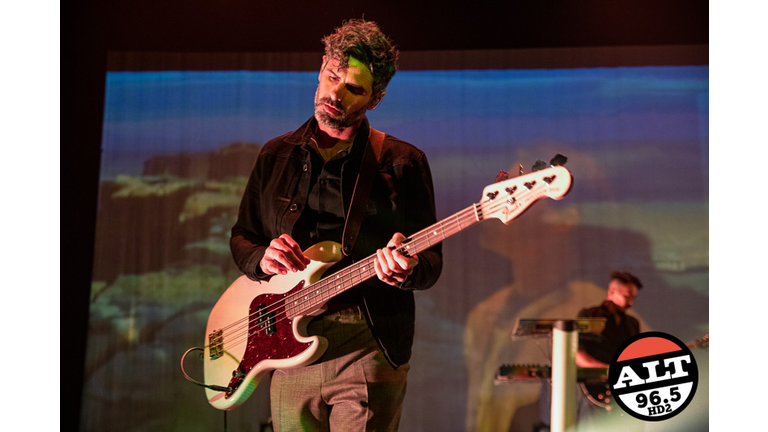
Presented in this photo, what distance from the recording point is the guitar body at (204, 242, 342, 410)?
2508 millimetres

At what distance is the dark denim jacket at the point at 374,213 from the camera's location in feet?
8.22

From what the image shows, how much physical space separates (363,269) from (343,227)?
242 mm

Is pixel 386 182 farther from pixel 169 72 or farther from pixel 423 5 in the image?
pixel 169 72

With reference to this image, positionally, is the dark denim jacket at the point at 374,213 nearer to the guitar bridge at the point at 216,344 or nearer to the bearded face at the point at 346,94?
the bearded face at the point at 346,94

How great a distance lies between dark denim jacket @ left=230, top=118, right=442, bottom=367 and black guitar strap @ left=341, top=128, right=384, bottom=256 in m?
0.02

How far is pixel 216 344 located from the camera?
2.74 meters

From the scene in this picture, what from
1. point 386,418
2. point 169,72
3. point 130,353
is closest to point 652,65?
point 386,418

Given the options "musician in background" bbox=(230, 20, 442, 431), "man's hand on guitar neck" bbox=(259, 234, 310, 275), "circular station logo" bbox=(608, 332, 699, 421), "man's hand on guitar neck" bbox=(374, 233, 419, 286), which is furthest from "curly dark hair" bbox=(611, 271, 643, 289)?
"man's hand on guitar neck" bbox=(259, 234, 310, 275)

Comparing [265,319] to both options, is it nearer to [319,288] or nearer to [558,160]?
[319,288]

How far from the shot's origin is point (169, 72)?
11.4ft

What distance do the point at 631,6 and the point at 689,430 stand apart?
2175mm

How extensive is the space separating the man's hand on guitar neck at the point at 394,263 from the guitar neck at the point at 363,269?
0.02m

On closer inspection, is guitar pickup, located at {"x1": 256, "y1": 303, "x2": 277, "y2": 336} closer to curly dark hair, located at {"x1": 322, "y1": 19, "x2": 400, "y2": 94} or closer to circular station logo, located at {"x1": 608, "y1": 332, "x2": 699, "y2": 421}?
curly dark hair, located at {"x1": 322, "y1": 19, "x2": 400, "y2": 94}

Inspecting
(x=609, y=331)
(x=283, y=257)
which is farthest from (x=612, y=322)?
A: (x=283, y=257)
